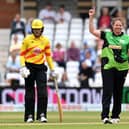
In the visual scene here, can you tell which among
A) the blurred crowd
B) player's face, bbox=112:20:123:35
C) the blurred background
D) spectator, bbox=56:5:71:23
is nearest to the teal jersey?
player's face, bbox=112:20:123:35

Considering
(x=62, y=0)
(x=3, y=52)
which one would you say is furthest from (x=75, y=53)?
(x=62, y=0)

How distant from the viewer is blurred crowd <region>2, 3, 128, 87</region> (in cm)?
2178

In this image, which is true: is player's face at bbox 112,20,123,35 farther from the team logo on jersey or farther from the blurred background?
the blurred background

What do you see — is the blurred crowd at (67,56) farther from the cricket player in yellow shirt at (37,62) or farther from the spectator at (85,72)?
the cricket player in yellow shirt at (37,62)

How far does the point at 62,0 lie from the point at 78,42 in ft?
10.7

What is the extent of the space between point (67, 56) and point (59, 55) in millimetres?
301

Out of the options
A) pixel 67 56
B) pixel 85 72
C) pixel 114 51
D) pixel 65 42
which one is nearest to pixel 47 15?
pixel 65 42

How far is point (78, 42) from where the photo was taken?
81.3ft

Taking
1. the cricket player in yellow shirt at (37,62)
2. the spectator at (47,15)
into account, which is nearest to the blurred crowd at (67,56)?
the spectator at (47,15)

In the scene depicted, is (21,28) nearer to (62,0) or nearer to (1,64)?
(1,64)

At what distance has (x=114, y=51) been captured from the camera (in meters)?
12.5

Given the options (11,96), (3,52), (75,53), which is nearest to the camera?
(11,96)

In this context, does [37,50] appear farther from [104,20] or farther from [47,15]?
[47,15]

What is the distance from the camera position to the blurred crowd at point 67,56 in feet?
71.5
